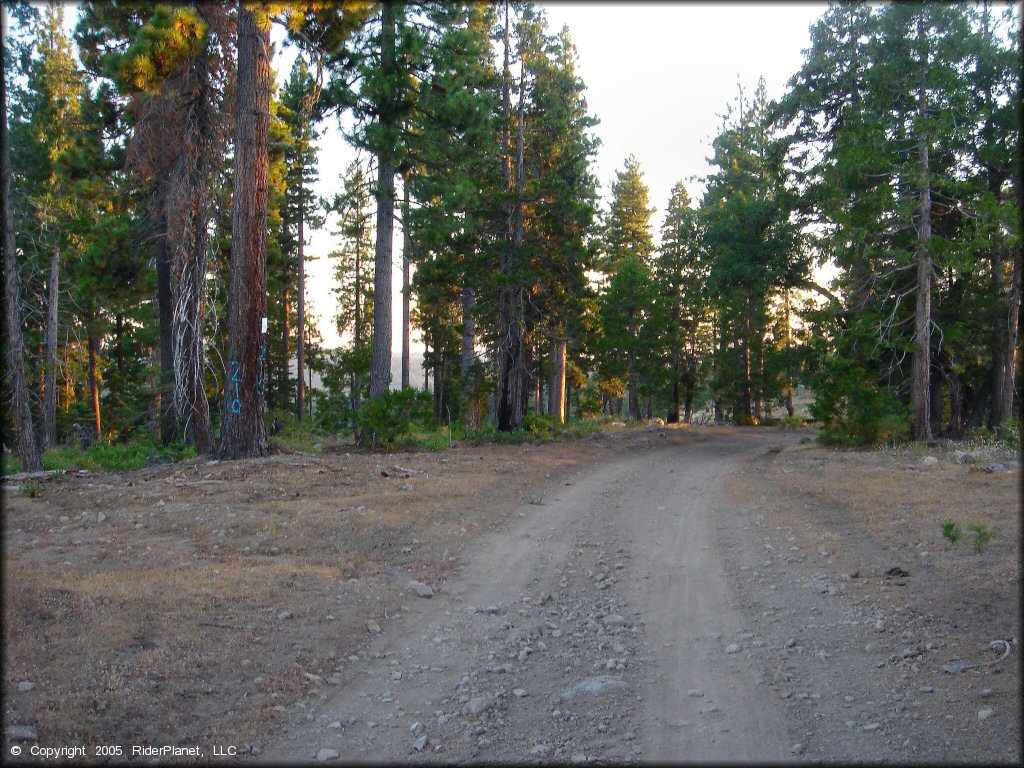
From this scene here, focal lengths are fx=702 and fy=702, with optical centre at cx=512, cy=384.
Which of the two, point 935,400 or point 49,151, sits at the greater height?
point 49,151

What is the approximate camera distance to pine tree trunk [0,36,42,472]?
38.6 ft

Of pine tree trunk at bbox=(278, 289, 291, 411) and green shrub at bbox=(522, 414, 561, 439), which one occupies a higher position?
pine tree trunk at bbox=(278, 289, 291, 411)

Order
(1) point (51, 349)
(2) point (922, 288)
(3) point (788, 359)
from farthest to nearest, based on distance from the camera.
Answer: (3) point (788, 359), (1) point (51, 349), (2) point (922, 288)

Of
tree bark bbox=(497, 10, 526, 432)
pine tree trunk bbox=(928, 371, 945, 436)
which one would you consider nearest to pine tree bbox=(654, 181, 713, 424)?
pine tree trunk bbox=(928, 371, 945, 436)

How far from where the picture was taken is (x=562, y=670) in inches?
209

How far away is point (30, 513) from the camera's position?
989cm

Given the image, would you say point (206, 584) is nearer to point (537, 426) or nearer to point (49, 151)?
point (537, 426)

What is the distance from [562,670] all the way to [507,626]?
1.06 metres

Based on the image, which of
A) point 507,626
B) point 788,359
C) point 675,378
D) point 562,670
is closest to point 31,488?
point 507,626

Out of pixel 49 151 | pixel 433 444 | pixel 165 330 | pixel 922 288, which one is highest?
pixel 49 151

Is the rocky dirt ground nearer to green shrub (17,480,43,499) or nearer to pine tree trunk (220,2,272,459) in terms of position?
green shrub (17,480,43,499)

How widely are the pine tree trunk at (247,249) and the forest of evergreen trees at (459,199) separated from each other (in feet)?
0.14

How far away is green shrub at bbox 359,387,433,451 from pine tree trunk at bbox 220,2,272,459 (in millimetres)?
3395

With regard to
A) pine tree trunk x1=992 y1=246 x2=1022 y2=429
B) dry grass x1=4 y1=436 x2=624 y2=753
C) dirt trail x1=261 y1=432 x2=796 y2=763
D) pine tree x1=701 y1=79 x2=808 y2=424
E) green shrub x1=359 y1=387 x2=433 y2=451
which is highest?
pine tree x1=701 y1=79 x2=808 y2=424
